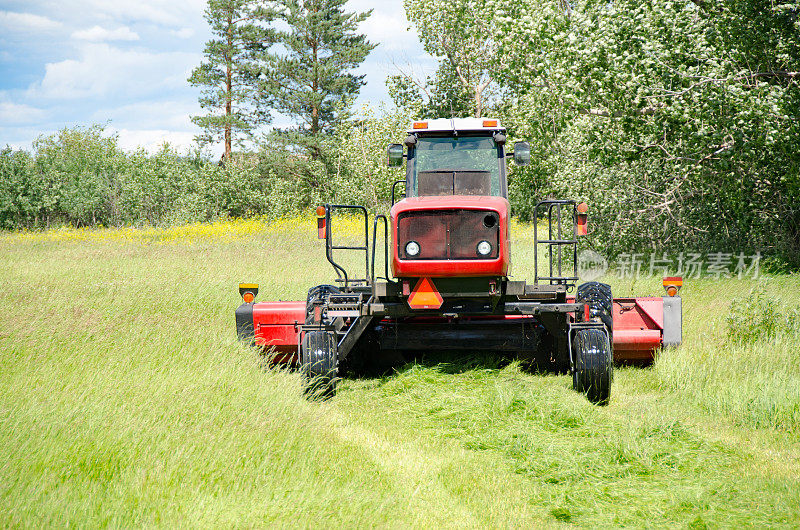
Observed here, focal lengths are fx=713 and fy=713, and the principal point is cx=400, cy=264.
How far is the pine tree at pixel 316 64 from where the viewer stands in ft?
125

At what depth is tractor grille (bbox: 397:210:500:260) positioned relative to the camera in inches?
250

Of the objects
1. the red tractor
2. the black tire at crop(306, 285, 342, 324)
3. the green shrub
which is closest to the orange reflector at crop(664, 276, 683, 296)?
the red tractor

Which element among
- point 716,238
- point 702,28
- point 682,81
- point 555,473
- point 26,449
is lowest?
point 555,473

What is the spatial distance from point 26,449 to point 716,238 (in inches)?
621

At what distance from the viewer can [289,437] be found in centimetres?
483

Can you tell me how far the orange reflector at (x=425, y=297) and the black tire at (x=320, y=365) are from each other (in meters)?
0.88

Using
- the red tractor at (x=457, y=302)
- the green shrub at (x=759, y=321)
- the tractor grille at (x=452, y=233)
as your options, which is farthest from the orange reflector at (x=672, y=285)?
the tractor grille at (x=452, y=233)

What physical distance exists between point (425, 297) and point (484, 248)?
684 mm

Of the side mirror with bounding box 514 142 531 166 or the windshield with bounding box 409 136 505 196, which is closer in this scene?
the side mirror with bounding box 514 142 531 166

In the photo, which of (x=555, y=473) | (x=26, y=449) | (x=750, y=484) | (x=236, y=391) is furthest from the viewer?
(x=236, y=391)

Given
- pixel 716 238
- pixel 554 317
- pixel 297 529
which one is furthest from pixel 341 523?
pixel 716 238

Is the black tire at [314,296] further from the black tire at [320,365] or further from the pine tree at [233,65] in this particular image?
the pine tree at [233,65]

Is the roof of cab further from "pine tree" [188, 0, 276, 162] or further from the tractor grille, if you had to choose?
"pine tree" [188, 0, 276, 162]

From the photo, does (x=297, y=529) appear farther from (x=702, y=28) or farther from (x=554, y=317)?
(x=702, y=28)
